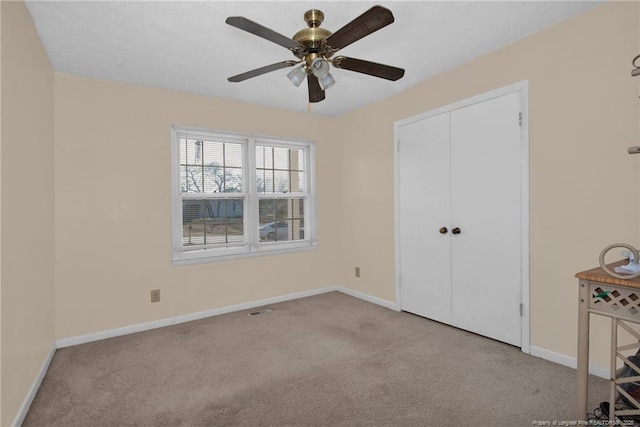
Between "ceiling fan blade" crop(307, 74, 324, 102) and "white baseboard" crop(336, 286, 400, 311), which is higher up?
"ceiling fan blade" crop(307, 74, 324, 102)

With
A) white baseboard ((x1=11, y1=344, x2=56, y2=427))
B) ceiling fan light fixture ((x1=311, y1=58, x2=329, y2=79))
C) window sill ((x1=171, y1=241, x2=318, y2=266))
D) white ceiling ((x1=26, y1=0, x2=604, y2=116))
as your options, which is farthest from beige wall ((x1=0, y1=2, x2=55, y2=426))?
ceiling fan light fixture ((x1=311, y1=58, x2=329, y2=79))

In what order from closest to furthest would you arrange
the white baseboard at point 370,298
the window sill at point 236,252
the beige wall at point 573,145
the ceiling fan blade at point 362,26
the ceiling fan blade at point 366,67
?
the ceiling fan blade at point 362,26, the ceiling fan blade at point 366,67, the beige wall at point 573,145, the window sill at point 236,252, the white baseboard at point 370,298

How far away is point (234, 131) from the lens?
396 cm

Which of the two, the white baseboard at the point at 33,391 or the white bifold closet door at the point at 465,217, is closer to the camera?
the white baseboard at the point at 33,391

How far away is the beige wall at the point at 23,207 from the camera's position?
173 cm

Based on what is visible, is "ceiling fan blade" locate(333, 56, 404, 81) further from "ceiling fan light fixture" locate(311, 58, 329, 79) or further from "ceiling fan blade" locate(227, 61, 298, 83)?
"ceiling fan blade" locate(227, 61, 298, 83)

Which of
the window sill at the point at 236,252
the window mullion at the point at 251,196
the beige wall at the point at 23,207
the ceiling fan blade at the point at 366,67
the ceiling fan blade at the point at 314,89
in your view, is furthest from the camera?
the window mullion at the point at 251,196

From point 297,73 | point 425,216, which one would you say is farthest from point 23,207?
point 425,216

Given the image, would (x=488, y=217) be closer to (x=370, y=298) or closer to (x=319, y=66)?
(x=370, y=298)

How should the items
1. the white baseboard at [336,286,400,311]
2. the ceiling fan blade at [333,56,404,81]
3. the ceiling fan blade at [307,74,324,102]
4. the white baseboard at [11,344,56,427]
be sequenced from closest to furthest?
the white baseboard at [11,344,56,427], the ceiling fan blade at [333,56,404,81], the ceiling fan blade at [307,74,324,102], the white baseboard at [336,286,400,311]

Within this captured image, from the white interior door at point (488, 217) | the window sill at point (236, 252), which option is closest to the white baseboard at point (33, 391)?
the window sill at point (236, 252)

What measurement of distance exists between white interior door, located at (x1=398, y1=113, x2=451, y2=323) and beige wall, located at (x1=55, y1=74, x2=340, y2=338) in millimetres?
1829

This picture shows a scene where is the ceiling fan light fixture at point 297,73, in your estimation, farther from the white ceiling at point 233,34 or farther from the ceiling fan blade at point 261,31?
the white ceiling at point 233,34

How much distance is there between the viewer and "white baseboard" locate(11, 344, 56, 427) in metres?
1.90
